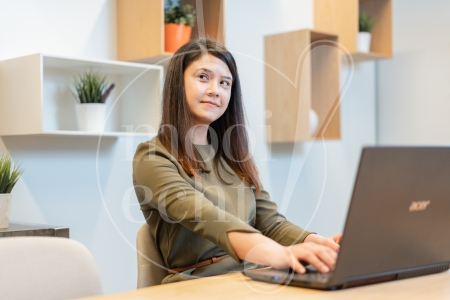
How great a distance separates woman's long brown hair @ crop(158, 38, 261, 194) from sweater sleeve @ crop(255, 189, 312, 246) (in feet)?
0.15

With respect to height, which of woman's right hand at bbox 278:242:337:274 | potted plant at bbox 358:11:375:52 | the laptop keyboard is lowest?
the laptop keyboard

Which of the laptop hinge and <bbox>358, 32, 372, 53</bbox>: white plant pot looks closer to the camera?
the laptop hinge

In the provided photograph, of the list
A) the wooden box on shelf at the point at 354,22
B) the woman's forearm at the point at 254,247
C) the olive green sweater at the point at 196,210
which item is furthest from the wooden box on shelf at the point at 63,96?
the wooden box on shelf at the point at 354,22

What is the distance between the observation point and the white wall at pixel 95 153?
227 cm

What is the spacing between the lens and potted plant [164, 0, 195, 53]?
247 cm

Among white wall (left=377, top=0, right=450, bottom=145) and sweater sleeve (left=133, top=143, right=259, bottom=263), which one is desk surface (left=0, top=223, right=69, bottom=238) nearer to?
sweater sleeve (left=133, top=143, right=259, bottom=263)

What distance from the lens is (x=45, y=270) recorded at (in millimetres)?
1127

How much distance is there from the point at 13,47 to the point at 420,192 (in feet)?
5.61

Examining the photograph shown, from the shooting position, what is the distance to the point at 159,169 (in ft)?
4.49

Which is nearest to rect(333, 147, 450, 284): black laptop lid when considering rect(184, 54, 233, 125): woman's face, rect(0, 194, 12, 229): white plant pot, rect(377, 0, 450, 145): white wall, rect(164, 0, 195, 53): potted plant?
rect(184, 54, 233, 125): woman's face

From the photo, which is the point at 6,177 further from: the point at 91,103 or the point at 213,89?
the point at 213,89

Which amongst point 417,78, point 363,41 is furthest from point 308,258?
point 417,78

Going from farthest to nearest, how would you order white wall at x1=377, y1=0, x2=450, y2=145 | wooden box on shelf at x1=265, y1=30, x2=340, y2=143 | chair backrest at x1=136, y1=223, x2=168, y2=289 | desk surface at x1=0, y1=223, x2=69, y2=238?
white wall at x1=377, y1=0, x2=450, y2=145 < wooden box on shelf at x1=265, y1=30, x2=340, y2=143 < desk surface at x1=0, y1=223, x2=69, y2=238 < chair backrest at x1=136, y1=223, x2=168, y2=289

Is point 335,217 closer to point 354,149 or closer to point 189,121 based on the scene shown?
point 354,149
